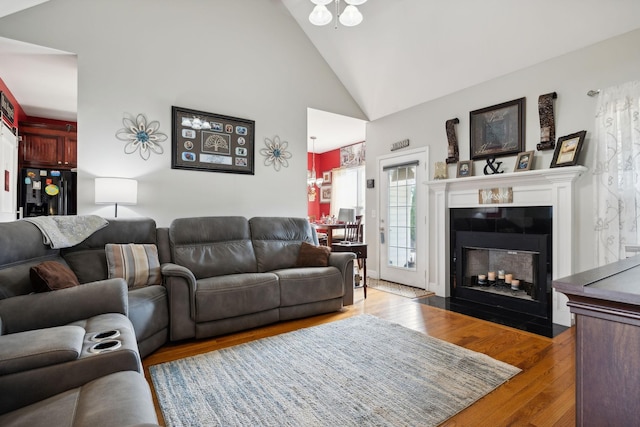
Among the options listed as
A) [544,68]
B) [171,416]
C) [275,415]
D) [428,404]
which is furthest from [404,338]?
[544,68]

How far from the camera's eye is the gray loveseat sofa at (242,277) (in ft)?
8.67

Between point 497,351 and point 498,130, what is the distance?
2.40 m

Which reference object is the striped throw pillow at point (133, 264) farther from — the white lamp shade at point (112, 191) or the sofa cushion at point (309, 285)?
the sofa cushion at point (309, 285)

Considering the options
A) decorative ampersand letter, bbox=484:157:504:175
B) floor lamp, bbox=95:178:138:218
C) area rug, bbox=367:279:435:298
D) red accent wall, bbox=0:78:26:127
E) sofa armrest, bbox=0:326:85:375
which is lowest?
area rug, bbox=367:279:435:298

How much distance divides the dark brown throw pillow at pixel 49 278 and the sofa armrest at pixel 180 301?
635 millimetres

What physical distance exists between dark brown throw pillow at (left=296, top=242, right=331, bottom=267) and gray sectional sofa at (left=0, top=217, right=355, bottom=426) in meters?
0.05

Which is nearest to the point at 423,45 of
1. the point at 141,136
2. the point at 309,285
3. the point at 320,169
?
the point at 309,285

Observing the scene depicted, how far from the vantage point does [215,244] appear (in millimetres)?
3373

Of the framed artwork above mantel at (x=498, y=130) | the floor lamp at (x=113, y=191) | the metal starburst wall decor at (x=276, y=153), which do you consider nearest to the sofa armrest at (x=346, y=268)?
the metal starburst wall decor at (x=276, y=153)

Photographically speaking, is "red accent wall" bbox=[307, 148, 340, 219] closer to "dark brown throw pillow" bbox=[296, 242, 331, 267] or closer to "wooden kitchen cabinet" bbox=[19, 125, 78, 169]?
"dark brown throw pillow" bbox=[296, 242, 331, 267]

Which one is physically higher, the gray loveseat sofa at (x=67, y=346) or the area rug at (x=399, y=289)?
the gray loveseat sofa at (x=67, y=346)

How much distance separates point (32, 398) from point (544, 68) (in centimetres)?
453

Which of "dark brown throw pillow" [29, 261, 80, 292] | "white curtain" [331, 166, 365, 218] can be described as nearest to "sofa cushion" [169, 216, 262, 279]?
"dark brown throw pillow" [29, 261, 80, 292]

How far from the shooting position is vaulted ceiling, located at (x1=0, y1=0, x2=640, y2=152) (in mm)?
2891
